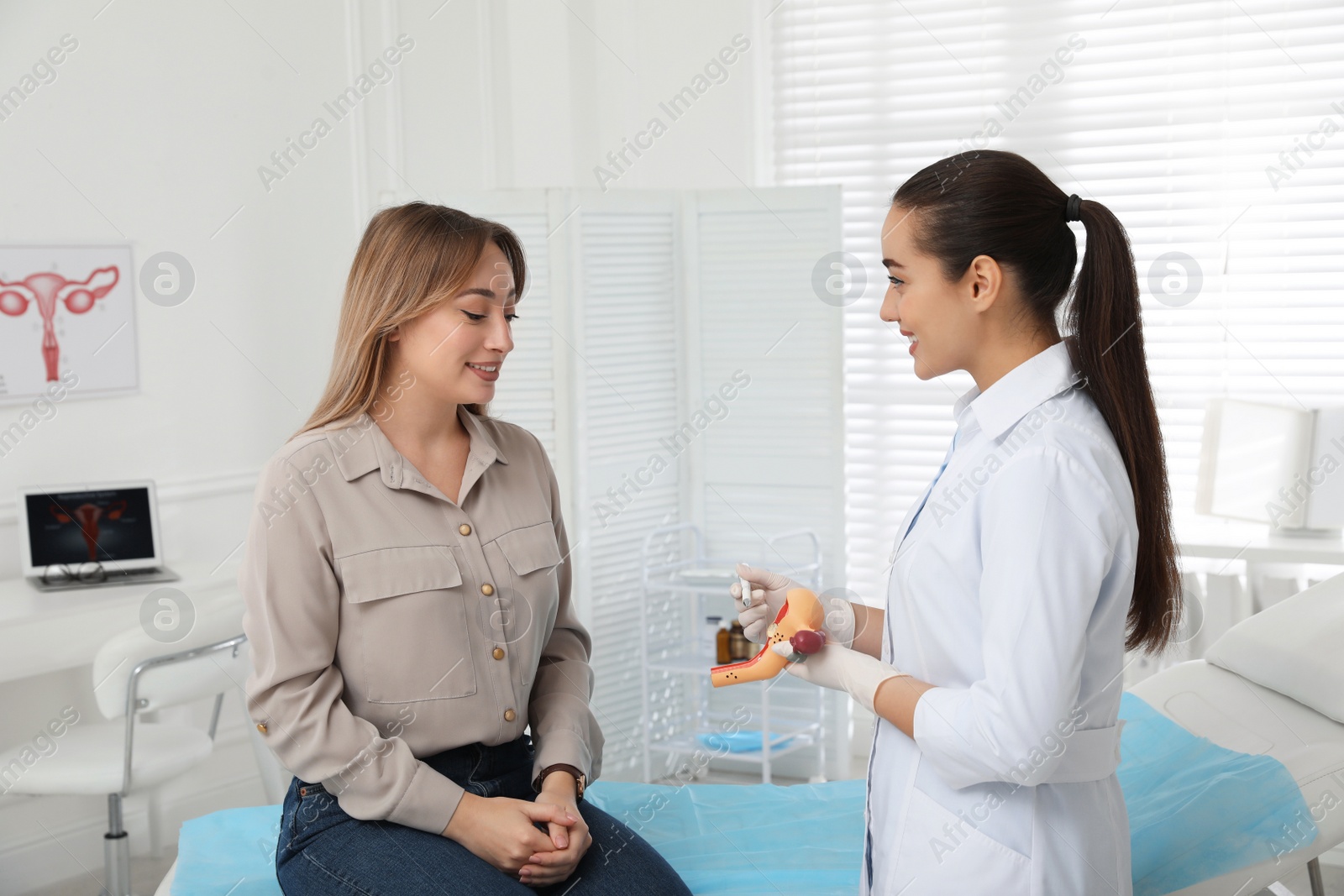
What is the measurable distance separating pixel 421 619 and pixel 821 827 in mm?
839

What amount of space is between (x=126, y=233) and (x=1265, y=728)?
2.98 metres

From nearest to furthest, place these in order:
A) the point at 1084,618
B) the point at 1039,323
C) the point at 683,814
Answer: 1. the point at 1084,618
2. the point at 1039,323
3. the point at 683,814

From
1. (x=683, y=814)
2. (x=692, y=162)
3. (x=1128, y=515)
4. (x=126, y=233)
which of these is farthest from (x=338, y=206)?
(x=1128, y=515)

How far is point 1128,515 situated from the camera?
1282mm

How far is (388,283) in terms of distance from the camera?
1.61m

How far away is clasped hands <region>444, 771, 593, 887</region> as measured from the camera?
150 centimetres

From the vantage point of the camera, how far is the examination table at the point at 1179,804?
5.78 feet

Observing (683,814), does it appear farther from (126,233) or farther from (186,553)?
(126,233)

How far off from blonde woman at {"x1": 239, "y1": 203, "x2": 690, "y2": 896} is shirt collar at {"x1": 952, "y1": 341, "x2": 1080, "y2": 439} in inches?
26.8

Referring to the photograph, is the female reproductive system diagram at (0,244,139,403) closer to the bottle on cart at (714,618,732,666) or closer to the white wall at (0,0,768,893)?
the white wall at (0,0,768,893)

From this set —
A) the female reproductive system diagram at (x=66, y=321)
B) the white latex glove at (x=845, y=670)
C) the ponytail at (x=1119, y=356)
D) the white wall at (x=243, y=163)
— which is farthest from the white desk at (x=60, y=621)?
the ponytail at (x=1119, y=356)

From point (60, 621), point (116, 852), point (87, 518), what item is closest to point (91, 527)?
point (87, 518)

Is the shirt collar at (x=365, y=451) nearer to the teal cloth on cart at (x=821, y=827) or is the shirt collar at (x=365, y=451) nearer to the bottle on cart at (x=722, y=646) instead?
the teal cloth on cart at (x=821, y=827)

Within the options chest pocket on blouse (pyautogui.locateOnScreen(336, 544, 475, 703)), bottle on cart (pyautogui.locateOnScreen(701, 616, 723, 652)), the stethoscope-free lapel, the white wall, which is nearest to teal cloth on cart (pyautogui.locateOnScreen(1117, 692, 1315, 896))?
the stethoscope-free lapel
